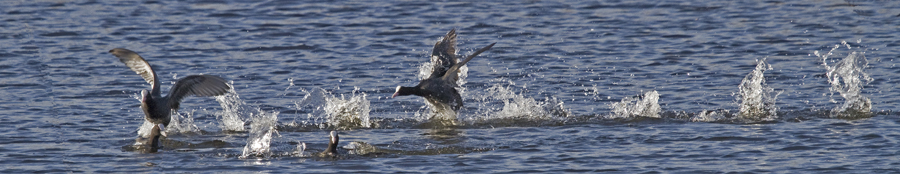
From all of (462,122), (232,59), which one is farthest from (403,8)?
(462,122)

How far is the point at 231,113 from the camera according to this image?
9.51 meters

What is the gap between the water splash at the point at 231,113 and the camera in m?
9.25

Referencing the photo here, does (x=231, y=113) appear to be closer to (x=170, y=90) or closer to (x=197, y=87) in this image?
(x=197, y=87)

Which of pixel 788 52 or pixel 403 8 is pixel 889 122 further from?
pixel 403 8

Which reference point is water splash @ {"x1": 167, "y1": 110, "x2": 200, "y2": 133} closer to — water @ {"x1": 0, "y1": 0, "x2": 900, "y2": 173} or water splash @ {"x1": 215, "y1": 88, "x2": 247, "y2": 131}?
water @ {"x1": 0, "y1": 0, "x2": 900, "y2": 173}

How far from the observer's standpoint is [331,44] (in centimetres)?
1402

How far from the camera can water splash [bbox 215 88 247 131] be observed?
925cm

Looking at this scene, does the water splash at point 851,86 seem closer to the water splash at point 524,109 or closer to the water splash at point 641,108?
the water splash at point 641,108

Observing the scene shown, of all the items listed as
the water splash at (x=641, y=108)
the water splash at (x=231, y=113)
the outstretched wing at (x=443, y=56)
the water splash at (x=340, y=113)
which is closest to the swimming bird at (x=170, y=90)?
the water splash at (x=231, y=113)

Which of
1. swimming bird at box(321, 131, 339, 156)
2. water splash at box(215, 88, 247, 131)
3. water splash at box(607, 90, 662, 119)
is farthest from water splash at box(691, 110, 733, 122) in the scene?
water splash at box(215, 88, 247, 131)

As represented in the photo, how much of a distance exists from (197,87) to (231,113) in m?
0.82

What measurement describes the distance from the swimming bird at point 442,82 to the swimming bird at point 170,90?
5.50 ft

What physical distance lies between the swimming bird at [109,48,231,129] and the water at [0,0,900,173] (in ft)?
0.83

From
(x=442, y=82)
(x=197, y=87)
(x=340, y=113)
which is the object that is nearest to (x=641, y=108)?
(x=442, y=82)
